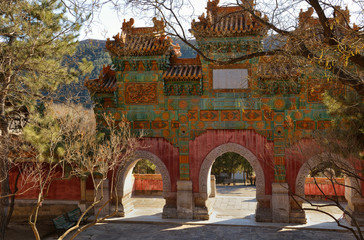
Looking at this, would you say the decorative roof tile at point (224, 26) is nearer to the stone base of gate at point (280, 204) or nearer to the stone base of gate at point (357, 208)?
the stone base of gate at point (280, 204)

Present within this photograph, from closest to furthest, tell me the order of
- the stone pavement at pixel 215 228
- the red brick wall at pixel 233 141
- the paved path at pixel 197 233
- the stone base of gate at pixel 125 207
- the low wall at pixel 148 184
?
the paved path at pixel 197 233 → the stone pavement at pixel 215 228 → the red brick wall at pixel 233 141 → the stone base of gate at pixel 125 207 → the low wall at pixel 148 184

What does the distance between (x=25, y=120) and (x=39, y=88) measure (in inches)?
57.2

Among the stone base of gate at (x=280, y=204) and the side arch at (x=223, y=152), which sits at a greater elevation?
the side arch at (x=223, y=152)

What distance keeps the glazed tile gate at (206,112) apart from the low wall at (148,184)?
14.8ft

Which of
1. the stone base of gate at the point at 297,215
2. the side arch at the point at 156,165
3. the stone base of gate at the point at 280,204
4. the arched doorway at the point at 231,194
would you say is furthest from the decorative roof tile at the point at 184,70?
the stone base of gate at the point at 297,215

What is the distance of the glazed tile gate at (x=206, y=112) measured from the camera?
11.8 metres

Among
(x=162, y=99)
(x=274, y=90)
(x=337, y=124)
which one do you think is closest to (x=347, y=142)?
(x=337, y=124)

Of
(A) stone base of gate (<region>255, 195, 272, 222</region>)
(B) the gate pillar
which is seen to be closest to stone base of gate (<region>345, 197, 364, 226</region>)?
(A) stone base of gate (<region>255, 195, 272, 222</region>)

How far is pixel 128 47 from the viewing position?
12.5m

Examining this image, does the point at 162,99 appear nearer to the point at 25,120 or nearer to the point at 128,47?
the point at 128,47

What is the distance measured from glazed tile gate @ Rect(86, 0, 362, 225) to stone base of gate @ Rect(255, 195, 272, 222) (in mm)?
33

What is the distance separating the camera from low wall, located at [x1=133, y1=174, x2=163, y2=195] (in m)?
17.4

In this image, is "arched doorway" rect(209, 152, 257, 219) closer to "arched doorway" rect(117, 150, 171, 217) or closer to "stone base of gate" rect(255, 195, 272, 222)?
"stone base of gate" rect(255, 195, 272, 222)

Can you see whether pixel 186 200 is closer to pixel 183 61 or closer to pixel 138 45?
pixel 183 61
